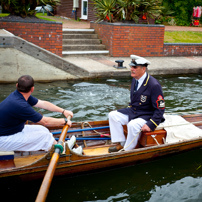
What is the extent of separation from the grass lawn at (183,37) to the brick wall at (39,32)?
6427mm

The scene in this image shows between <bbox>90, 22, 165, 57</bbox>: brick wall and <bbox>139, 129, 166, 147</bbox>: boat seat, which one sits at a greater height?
<bbox>90, 22, 165, 57</bbox>: brick wall

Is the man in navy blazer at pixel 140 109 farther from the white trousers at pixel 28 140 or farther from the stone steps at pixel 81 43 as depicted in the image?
the stone steps at pixel 81 43

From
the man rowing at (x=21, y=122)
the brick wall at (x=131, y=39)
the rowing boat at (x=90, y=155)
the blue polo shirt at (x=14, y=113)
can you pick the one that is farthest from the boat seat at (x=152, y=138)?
the brick wall at (x=131, y=39)

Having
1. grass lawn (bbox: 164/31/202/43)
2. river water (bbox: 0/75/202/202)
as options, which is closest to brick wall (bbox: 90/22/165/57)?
grass lawn (bbox: 164/31/202/43)

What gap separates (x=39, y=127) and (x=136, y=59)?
205 cm

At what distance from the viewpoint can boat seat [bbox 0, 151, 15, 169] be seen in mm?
4785

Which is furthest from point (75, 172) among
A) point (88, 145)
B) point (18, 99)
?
point (18, 99)

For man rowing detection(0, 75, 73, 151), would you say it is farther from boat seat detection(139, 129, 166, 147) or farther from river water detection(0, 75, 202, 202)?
boat seat detection(139, 129, 166, 147)

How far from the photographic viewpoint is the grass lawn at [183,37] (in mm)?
16469

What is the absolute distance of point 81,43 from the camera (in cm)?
1438

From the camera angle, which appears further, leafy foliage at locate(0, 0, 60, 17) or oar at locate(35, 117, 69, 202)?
leafy foliage at locate(0, 0, 60, 17)

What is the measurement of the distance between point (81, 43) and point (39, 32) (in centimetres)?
269

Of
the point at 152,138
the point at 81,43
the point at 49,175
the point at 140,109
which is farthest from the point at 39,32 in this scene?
the point at 49,175

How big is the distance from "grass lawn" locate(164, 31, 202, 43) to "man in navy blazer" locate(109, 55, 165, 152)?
11145mm
